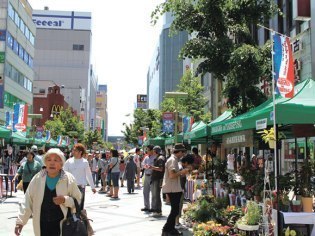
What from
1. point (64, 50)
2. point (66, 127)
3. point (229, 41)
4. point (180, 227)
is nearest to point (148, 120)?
point (66, 127)

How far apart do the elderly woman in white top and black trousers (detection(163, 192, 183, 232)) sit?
3694 mm

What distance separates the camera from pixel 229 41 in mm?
12289

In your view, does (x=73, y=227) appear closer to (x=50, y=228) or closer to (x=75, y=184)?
(x=50, y=228)

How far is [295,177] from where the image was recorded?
23.2ft

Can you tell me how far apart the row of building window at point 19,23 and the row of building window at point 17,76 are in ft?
17.3

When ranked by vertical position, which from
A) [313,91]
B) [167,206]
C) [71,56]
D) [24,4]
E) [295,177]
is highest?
[71,56]

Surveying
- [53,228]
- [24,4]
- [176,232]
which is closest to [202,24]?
[176,232]

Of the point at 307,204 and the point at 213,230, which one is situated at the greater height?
the point at 307,204

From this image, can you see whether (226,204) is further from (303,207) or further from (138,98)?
(138,98)

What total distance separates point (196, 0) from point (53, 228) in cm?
988

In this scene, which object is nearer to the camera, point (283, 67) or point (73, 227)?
point (73, 227)

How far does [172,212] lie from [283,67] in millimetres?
3611

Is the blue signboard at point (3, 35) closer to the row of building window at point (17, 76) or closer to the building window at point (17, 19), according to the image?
the row of building window at point (17, 76)

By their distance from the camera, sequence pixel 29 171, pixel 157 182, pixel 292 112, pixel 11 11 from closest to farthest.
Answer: pixel 292 112
pixel 157 182
pixel 29 171
pixel 11 11
